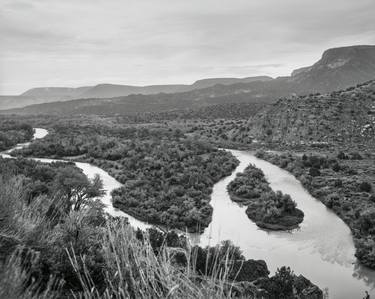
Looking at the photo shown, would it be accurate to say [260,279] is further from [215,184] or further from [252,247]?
[215,184]

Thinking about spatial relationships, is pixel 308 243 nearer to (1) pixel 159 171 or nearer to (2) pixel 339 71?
(1) pixel 159 171

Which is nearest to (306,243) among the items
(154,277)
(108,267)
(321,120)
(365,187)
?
(365,187)

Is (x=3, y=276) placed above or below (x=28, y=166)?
above

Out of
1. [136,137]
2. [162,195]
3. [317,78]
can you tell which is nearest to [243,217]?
[162,195]

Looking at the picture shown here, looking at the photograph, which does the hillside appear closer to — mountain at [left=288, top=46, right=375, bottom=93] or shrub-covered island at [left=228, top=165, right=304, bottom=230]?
shrub-covered island at [left=228, top=165, right=304, bottom=230]

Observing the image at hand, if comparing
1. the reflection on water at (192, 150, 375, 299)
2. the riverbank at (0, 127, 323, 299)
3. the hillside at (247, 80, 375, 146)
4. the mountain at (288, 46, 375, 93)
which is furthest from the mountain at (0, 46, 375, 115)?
the riverbank at (0, 127, 323, 299)
